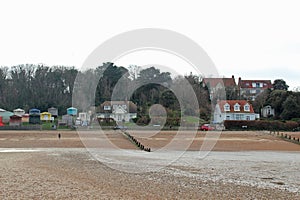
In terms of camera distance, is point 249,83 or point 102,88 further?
point 249,83

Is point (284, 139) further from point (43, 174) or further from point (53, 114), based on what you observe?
point (53, 114)

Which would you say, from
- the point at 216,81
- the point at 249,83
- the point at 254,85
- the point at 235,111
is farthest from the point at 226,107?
the point at 249,83

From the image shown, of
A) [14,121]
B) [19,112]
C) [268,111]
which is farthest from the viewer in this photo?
[19,112]

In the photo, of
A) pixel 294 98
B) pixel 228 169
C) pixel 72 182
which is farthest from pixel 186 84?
pixel 72 182

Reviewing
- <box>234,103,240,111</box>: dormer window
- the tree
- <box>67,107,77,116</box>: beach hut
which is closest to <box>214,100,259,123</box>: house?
<box>234,103,240,111</box>: dormer window

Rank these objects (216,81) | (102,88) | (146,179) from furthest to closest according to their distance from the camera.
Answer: (216,81) → (102,88) → (146,179)

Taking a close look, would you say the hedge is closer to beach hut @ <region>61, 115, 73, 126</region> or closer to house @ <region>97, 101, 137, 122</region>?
house @ <region>97, 101, 137, 122</region>

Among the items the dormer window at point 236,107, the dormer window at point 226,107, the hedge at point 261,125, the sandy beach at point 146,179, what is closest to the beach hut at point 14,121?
the hedge at point 261,125

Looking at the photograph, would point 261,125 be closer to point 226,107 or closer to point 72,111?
point 226,107

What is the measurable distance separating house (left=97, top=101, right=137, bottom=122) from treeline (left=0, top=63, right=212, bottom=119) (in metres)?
1.68

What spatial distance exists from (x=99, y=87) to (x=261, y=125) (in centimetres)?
3429

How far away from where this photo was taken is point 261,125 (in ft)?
207

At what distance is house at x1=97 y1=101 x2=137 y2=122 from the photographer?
2958 inches

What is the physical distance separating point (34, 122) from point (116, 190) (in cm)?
5898
